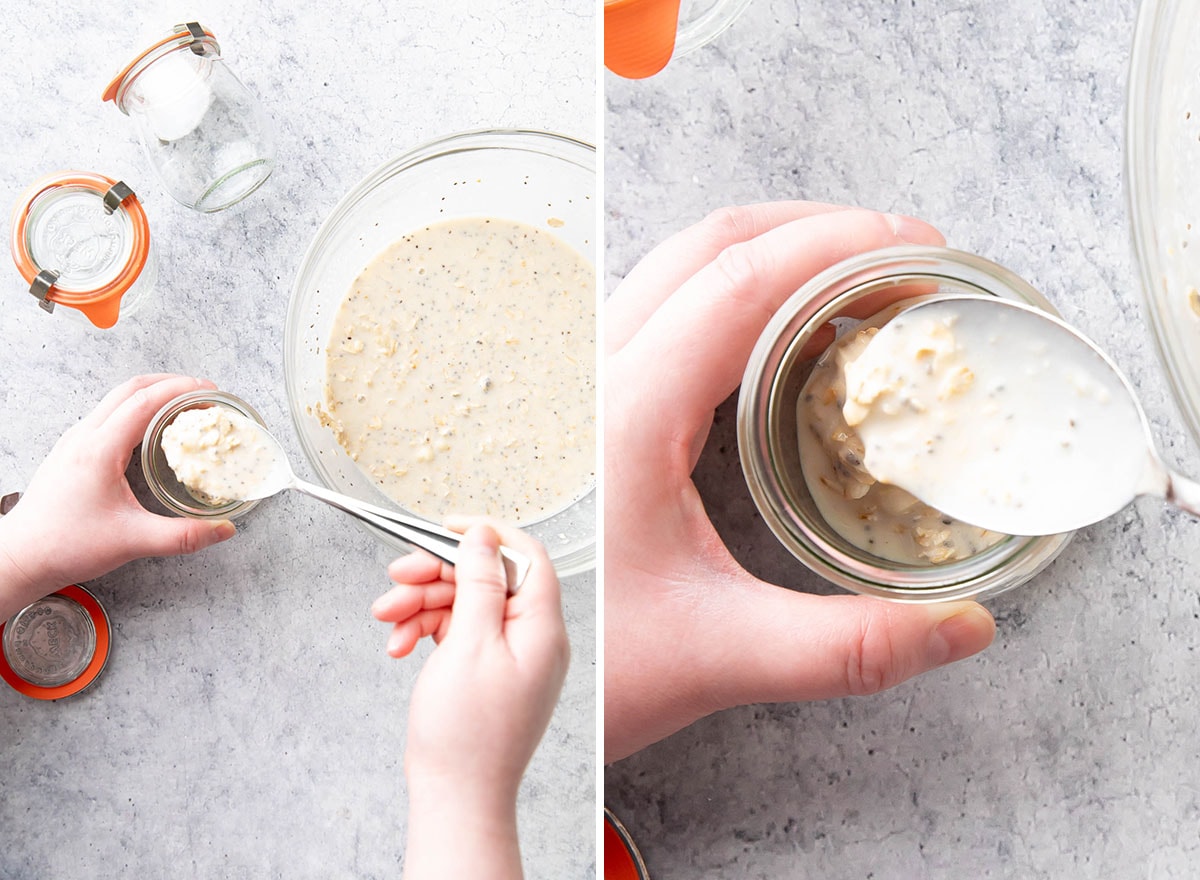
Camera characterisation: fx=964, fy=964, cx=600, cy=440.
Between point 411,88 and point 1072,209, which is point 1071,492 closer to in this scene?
point 1072,209

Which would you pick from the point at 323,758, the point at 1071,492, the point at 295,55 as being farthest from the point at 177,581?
the point at 1071,492

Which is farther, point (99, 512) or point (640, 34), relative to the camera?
point (99, 512)

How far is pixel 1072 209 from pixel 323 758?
0.60 meters

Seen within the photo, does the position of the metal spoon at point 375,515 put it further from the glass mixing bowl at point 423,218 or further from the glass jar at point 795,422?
the glass jar at point 795,422

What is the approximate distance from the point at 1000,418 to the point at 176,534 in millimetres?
563

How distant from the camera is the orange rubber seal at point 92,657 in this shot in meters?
0.72

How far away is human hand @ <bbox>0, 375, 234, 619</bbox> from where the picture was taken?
0.68 metres

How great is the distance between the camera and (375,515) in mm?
618

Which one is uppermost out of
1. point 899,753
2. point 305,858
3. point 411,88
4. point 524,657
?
point 411,88

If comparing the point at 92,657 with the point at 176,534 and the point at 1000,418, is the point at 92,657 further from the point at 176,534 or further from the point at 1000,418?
the point at 1000,418

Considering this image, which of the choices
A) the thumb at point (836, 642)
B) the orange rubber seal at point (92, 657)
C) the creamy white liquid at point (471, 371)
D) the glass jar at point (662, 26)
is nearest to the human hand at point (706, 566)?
the thumb at point (836, 642)

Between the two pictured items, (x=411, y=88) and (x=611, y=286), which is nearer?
(x=611, y=286)

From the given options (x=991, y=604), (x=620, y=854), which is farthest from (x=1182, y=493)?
(x=620, y=854)

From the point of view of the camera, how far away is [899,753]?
49 cm
